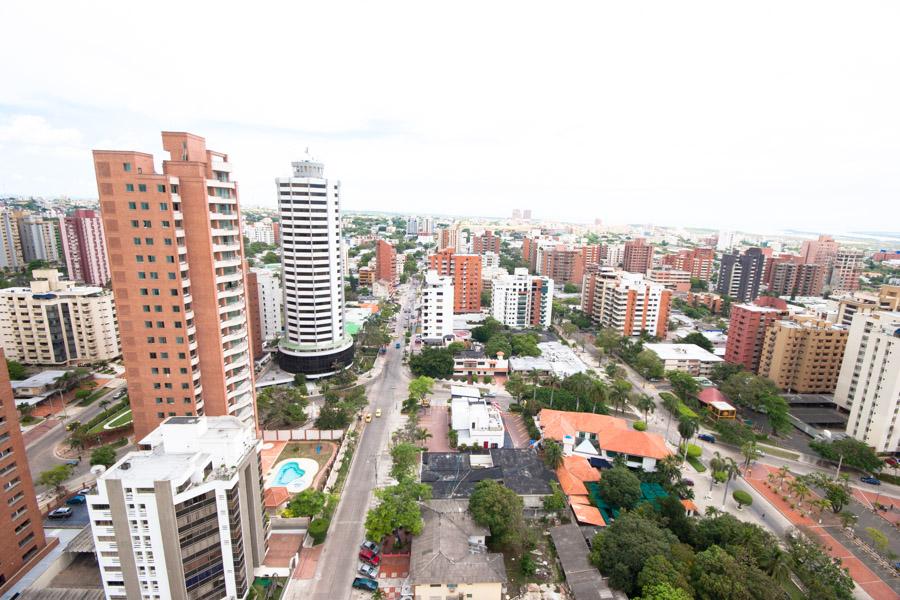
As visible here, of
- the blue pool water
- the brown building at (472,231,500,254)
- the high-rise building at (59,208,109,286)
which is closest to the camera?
the blue pool water

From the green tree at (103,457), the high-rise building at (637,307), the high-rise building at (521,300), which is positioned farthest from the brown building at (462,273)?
the green tree at (103,457)

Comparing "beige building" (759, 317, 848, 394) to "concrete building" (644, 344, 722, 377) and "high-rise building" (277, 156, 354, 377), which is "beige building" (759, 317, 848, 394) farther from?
"high-rise building" (277, 156, 354, 377)

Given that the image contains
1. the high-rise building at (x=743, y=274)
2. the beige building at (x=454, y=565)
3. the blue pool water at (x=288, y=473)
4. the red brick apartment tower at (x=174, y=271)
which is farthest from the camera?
the high-rise building at (x=743, y=274)

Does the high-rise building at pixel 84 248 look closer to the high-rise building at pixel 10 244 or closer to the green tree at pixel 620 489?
the high-rise building at pixel 10 244

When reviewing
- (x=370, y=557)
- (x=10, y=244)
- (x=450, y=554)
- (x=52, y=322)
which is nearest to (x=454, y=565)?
(x=450, y=554)

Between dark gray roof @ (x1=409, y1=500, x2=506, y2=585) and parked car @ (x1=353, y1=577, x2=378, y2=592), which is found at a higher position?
dark gray roof @ (x1=409, y1=500, x2=506, y2=585)

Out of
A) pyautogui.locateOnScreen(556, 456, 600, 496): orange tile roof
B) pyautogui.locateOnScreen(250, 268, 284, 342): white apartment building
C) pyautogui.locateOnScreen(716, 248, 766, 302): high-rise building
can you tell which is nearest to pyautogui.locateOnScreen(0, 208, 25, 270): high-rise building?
pyautogui.locateOnScreen(250, 268, 284, 342): white apartment building
